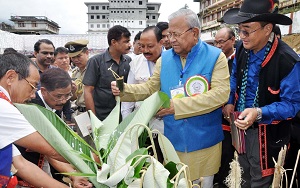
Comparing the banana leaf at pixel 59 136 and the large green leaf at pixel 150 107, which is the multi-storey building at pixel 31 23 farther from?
the large green leaf at pixel 150 107

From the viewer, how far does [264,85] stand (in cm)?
188

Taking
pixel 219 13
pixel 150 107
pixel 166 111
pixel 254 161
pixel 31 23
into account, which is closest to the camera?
pixel 150 107

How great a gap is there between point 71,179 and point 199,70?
1006mm

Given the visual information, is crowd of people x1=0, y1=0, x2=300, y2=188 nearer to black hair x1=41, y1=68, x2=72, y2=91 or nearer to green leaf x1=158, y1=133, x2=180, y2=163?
black hair x1=41, y1=68, x2=72, y2=91

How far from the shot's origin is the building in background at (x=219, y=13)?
11477 millimetres

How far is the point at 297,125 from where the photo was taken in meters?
2.45

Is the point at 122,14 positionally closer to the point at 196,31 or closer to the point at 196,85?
the point at 196,31

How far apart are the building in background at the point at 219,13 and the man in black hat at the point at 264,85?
10330 millimetres

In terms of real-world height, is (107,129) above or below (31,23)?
below

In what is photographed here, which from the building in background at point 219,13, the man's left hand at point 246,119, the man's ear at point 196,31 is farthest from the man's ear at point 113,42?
the building in background at point 219,13

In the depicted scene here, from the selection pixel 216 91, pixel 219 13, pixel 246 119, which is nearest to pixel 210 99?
pixel 216 91

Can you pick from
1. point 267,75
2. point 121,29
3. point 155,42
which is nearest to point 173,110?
point 267,75

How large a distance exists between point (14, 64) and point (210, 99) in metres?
1.10

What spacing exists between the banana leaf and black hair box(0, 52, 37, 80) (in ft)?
0.72
